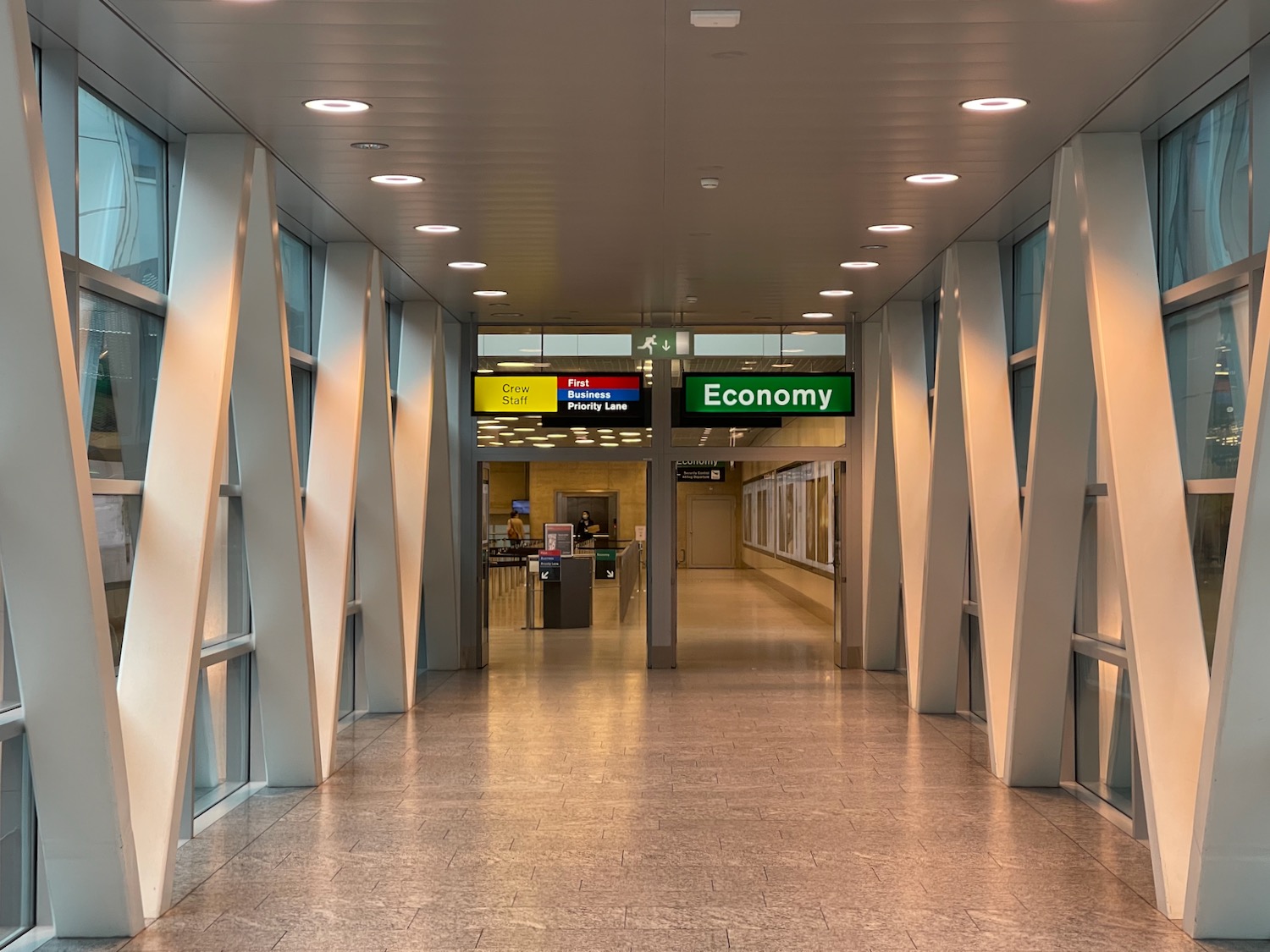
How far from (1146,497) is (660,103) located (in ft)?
10.0

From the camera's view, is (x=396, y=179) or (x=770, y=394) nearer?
(x=396, y=179)

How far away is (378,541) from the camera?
11.0 meters

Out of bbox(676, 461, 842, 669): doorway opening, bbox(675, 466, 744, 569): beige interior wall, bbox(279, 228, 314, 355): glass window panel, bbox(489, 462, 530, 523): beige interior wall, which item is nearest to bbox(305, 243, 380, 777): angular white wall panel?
bbox(279, 228, 314, 355): glass window panel

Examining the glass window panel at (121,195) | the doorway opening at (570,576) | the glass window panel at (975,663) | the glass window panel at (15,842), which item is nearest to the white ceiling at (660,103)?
the glass window panel at (121,195)

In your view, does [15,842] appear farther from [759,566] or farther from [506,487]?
[506,487]

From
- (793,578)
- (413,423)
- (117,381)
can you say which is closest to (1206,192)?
(117,381)

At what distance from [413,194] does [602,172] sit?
1335 millimetres

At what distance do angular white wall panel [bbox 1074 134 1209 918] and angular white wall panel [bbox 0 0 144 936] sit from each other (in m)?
4.57

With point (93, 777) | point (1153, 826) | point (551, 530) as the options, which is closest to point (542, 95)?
point (93, 777)

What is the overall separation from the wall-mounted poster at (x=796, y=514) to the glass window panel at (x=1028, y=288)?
5313 mm

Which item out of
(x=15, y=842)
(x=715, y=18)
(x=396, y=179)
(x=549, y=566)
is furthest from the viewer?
(x=549, y=566)

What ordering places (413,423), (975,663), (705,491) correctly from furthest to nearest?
(705,491) < (413,423) < (975,663)

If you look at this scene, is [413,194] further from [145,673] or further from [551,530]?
[551,530]

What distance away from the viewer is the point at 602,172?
769 centimetres
